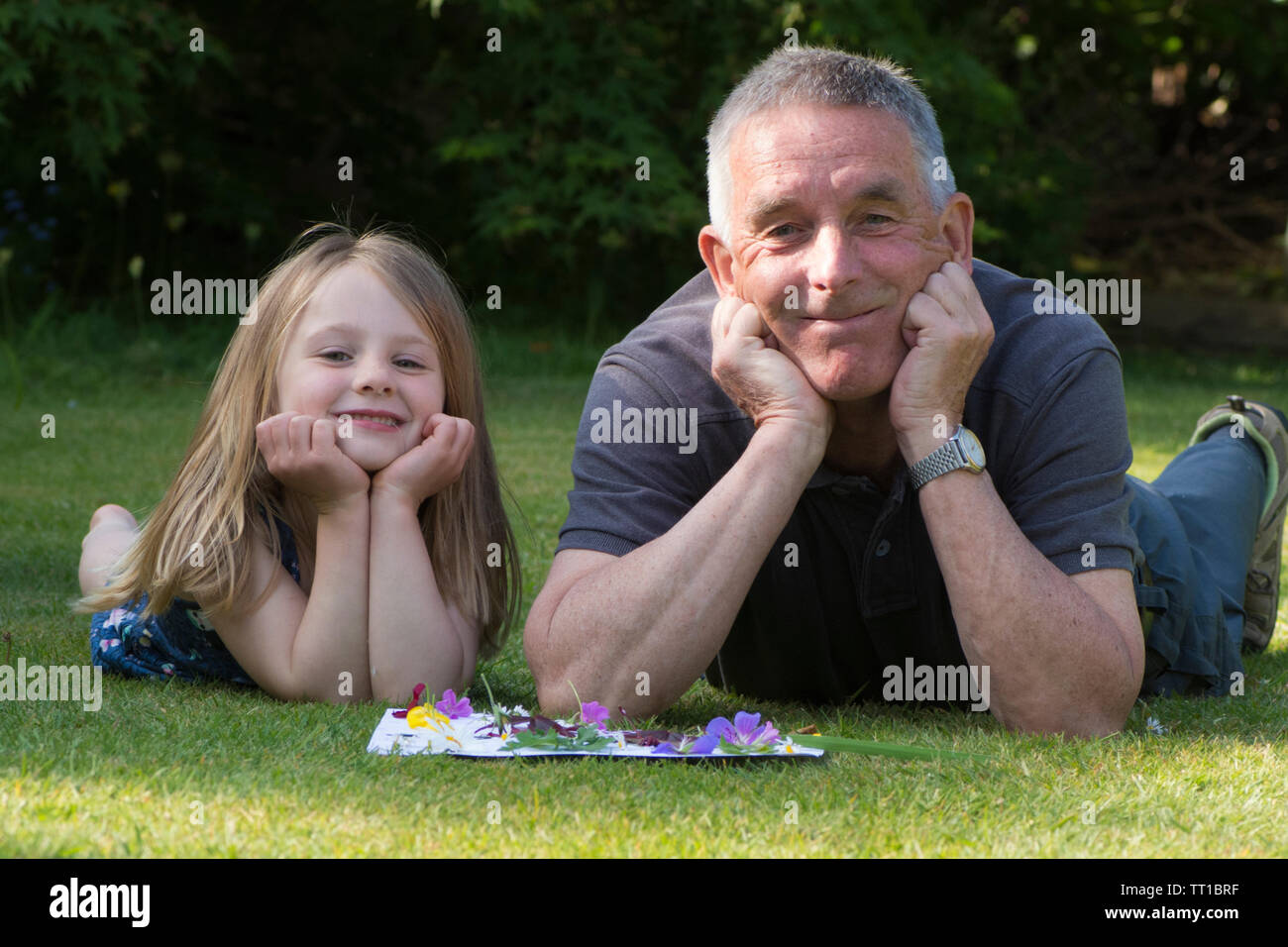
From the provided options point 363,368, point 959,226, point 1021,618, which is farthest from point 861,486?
point 363,368

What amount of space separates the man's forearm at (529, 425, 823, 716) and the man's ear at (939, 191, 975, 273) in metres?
0.51

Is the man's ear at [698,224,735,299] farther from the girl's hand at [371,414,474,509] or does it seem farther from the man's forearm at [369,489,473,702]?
the man's forearm at [369,489,473,702]

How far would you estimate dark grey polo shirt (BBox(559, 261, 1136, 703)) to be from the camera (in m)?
2.78

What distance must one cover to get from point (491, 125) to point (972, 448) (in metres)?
10.1

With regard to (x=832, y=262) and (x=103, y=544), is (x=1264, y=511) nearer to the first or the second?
(x=832, y=262)

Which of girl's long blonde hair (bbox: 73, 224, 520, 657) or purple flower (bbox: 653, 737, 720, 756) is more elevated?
girl's long blonde hair (bbox: 73, 224, 520, 657)

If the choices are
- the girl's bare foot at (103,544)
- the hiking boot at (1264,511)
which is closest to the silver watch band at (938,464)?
the hiking boot at (1264,511)

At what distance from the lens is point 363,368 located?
3172 millimetres

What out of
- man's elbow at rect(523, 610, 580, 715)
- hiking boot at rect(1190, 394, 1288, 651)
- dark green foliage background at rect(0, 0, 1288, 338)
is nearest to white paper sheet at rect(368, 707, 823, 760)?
man's elbow at rect(523, 610, 580, 715)

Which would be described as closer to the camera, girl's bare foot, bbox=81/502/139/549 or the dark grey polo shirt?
the dark grey polo shirt

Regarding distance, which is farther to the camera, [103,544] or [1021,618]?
[103,544]
